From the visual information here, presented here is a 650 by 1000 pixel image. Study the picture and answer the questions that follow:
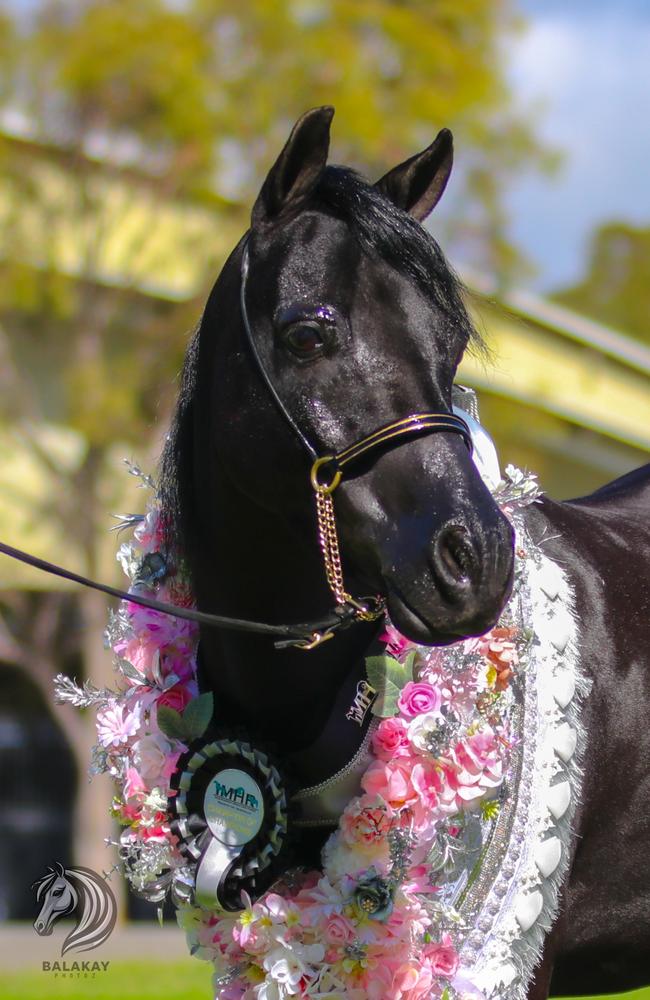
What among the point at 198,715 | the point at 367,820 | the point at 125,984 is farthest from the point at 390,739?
the point at 125,984

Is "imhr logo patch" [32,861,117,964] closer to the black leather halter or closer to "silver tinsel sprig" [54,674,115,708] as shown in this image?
"silver tinsel sprig" [54,674,115,708]

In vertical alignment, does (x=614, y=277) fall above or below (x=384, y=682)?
above

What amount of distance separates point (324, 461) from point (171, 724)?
0.79 m

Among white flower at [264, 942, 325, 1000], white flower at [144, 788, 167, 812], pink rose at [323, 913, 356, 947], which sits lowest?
white flower at [264, 942, 325, 1000]

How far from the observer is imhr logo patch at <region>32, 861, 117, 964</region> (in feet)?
17.0

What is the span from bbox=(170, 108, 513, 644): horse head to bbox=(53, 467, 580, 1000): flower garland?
382 millimetres

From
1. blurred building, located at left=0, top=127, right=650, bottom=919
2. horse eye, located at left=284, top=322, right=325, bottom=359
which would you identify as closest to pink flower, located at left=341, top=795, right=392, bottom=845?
horse eye, located at left=284, top=322, right=325, bottom=359

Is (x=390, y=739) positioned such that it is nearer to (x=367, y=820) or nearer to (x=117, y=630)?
(x=367, y=820)

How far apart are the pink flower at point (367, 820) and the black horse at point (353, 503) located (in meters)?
0.10

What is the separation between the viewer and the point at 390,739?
291cm

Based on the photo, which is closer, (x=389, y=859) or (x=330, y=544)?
(x=330, y=544)

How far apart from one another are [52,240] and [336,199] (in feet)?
30.7

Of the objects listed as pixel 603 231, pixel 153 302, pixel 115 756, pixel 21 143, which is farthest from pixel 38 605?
pixel 603 231

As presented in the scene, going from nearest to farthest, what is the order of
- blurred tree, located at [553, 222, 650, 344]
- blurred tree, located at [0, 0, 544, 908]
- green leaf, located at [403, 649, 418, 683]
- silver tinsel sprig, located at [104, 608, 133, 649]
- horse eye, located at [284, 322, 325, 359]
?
horse eye, located at [284, 322, 325, 359] < green leaf, located at [403, 649, 418, 683] < silver tinsel sprig, located at [104, 608, 133, 649] < blurred tree, located at [0, 0, 544, 908] < blurred tree, located at [553, 222, 650, 344]
